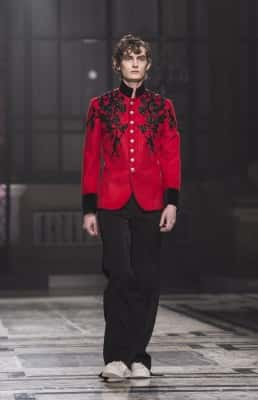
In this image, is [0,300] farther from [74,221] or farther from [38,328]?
[74,221]

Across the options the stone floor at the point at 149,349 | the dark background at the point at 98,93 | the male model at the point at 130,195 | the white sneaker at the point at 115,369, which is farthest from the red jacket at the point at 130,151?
the dark background at the point at 98,93

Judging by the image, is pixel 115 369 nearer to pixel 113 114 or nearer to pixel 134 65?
pixel 113 114

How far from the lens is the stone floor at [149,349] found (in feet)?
20.3

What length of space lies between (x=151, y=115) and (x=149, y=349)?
2.08m

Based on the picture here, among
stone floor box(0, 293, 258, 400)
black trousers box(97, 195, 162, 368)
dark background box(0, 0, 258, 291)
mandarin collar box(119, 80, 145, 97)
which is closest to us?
stone floor box(0, 293, 258, 400)

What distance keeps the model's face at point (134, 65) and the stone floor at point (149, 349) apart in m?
1.57

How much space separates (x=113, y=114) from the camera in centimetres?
643

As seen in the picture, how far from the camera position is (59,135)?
17797 mm

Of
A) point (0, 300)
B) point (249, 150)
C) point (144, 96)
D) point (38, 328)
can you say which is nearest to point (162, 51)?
point (249, 150)

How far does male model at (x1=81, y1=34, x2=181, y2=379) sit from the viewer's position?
21.0ft

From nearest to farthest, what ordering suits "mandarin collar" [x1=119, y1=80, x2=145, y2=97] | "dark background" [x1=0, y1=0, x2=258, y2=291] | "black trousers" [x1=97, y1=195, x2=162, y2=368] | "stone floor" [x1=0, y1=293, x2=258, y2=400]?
"stone floor" [x1=0, y1=293, x2=258, y2=400]
"black trousers" [x1=97, y1=195, x2=162, y2=368]
"mandarin collar" [x1=119, y1=80, x2=145, y2=97]
"dark background" [x1=0, y1=0, x2=258, y2=291]

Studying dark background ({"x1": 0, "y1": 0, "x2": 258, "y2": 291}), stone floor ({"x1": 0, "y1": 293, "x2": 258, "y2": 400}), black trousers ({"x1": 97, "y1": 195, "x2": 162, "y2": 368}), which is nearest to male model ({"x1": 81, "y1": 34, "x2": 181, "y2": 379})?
black trousers ({"x1": 97, "y1": 195, "x2": 162, "y2": 368})

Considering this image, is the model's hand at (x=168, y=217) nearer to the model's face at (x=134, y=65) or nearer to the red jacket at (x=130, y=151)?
the red jacket at (x=130, y=151)

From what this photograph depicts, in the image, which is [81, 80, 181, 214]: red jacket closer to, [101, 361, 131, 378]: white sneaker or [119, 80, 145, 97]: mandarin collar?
[119, 80, 145, 97]: mandarin collar
